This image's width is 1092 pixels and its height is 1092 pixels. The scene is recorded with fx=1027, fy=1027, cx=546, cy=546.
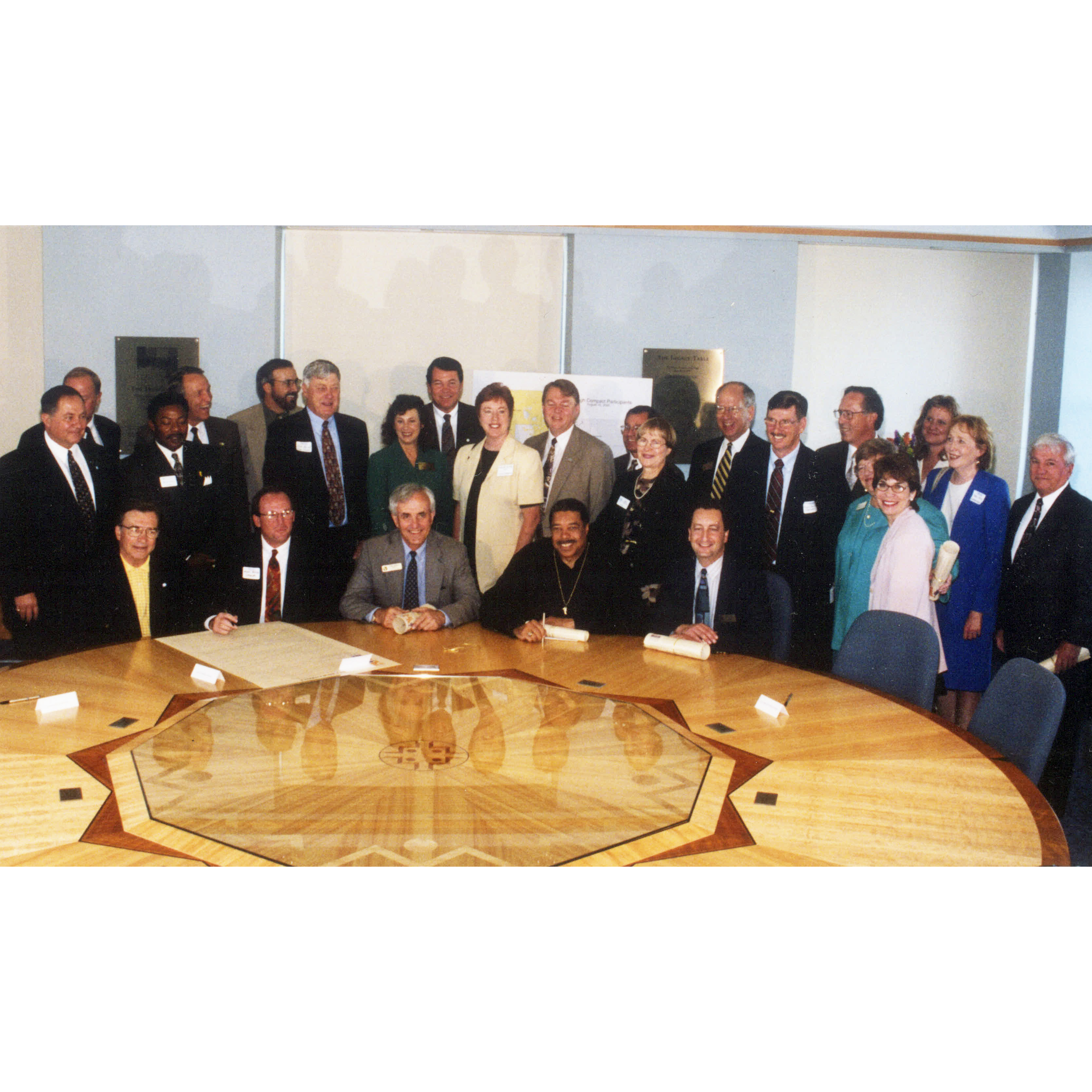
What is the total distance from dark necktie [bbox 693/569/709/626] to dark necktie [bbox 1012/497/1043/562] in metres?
1.57

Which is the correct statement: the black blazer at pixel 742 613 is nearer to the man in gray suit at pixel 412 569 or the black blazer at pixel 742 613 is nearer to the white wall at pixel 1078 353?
the man in gray suit at pixel 412 569

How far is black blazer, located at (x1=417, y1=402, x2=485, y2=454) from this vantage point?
570cm

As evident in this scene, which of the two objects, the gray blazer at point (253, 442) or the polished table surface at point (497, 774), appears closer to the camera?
the polished table surface at point (497, 774)

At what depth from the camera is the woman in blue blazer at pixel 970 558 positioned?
4.90 meters

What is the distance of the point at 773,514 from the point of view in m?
5.38

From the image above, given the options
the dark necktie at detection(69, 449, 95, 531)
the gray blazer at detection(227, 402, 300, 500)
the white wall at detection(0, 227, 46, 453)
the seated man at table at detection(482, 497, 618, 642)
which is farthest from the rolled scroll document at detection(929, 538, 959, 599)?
the white wall at detection(0, 227, 46, 453)

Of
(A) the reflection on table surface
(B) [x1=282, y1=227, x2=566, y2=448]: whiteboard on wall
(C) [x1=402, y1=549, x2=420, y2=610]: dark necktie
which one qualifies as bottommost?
(A) the reflection on table surface

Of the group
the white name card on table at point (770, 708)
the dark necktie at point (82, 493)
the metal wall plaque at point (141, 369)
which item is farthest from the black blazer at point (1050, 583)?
the metal wall plaque at point (141, 369)

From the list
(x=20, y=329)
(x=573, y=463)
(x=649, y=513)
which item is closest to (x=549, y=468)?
(x=573, y=463)

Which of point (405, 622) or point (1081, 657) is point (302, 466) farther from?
point (1081, 657)

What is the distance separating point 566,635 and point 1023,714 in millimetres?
1714

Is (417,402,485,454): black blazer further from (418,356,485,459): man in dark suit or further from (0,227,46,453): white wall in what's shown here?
(0,227,46,453): white wall

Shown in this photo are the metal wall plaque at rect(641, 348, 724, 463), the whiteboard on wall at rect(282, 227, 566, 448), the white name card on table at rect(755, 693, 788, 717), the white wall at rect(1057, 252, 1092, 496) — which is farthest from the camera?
the metal wall plaque at rect(641, 348, 724, 463)

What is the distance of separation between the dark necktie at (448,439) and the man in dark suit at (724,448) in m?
1.34
